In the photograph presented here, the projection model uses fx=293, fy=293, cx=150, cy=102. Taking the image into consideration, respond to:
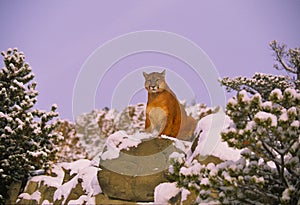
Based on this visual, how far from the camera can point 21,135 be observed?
9.66 metres

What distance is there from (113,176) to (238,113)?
3792 mm

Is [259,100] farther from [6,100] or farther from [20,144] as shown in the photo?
[6,100]

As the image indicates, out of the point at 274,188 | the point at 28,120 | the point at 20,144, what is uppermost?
the point at 28,120

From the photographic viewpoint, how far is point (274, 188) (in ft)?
13.3

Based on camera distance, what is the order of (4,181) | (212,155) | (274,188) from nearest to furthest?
(274,188)
(212,155)
(4,181)

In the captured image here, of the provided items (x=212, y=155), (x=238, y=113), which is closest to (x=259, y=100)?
(x=238, y=113)

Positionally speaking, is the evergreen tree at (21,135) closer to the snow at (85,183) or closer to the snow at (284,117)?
the snow at (85,183)

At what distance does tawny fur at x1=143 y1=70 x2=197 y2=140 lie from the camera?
7.08 meters

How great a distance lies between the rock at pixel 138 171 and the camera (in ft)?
21.1

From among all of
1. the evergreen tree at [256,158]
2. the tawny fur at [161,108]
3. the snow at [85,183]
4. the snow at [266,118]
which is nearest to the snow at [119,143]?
the tawny fur at [161,108]

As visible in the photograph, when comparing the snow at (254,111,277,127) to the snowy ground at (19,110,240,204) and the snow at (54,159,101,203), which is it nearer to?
the snowy ground at (19,110,240,204)

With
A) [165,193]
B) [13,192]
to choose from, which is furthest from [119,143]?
[13,192]

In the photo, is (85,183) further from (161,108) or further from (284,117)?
(284,117)

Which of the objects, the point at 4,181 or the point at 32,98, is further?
the point at 32,98
